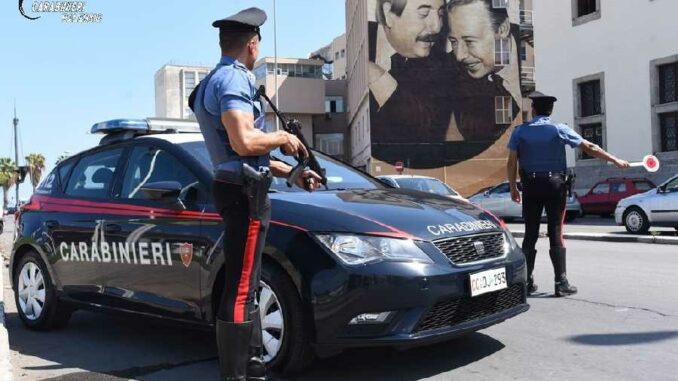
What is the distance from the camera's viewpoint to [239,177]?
311 cm

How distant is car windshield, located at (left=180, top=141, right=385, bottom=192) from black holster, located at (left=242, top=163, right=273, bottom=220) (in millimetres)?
1146

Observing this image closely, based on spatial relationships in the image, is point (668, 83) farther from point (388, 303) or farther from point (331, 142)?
point (331, 142)

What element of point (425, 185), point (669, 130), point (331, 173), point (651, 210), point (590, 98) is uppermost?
point (590, 98)

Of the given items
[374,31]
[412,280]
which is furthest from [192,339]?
[374,31]

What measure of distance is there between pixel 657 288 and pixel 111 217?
5.27m

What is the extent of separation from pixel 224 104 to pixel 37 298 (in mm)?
3555

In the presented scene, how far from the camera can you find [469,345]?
15.0 feet

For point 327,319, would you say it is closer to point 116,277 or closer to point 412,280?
point 412,280

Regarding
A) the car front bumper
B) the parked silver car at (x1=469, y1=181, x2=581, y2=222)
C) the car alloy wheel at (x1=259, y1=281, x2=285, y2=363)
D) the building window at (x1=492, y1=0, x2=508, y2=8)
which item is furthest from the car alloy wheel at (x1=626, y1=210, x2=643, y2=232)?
the building window at (x1=492, y1=0, x2=508, y2=8)

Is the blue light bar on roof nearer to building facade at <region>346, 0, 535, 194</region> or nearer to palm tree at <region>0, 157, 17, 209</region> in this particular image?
building facade at <region>346, 0, 535, 194</region>

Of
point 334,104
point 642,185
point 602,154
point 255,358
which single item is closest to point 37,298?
point 255,358

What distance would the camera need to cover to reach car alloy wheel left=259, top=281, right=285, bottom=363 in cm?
382

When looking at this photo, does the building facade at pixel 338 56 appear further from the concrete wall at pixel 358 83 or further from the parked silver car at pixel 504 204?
the parked silver car at pixel 504 204

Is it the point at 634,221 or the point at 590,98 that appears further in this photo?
the point at 590,98
